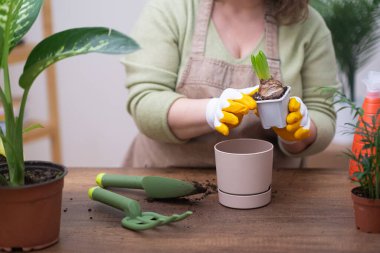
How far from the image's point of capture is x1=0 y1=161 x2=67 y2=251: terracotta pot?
2.51 feet

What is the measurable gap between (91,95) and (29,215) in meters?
1.73

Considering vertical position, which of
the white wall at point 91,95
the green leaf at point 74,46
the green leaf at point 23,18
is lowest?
the white wall at point 91,95

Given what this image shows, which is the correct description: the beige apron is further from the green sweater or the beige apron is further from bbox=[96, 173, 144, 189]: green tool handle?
bbox=[96, 173, 144, 189]: green tool handle

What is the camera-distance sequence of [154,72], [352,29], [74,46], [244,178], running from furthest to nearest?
[352,29] → [154,72] → [244,178] → [74,46]

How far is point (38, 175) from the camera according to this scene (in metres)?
0.84

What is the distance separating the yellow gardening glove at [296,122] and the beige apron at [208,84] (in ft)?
0.79

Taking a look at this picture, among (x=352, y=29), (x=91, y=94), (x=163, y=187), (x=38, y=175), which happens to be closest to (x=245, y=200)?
(x=163, y=187)

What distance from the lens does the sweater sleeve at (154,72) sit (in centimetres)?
125

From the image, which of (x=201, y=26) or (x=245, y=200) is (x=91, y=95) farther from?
(x=245, y=200)

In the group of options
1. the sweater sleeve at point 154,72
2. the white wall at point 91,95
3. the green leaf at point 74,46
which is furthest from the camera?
the white wall at point 91,95

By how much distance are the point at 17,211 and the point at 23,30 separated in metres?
0.26

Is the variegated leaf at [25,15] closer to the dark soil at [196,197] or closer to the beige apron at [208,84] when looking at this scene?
the dark soil at [196,197]

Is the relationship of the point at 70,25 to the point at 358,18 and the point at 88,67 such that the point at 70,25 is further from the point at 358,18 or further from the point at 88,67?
the point at 358,18

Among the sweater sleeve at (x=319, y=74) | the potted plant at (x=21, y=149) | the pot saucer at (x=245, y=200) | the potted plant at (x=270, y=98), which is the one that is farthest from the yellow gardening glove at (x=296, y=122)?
the potted plant at (x=21, y=149)
